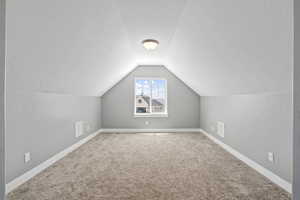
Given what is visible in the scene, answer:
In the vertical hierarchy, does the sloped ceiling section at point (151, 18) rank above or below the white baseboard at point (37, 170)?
above

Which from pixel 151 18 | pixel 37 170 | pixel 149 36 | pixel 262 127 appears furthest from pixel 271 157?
pixel 37 170

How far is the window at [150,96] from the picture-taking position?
545cm

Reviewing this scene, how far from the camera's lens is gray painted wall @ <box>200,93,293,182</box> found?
6.14 feet

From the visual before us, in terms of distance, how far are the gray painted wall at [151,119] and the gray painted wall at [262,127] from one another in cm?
167

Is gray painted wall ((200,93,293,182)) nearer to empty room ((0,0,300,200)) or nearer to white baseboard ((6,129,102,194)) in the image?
empty room ((0,0,300,200))

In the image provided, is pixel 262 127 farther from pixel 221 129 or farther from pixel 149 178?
pixel 149 178

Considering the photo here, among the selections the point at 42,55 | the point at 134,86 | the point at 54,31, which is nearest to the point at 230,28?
the point at 54,31

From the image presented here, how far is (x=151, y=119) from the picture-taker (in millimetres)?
5297

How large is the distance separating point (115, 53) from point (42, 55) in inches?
62.9

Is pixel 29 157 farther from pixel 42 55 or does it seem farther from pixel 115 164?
pixel 42 55

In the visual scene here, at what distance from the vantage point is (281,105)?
1944mm
